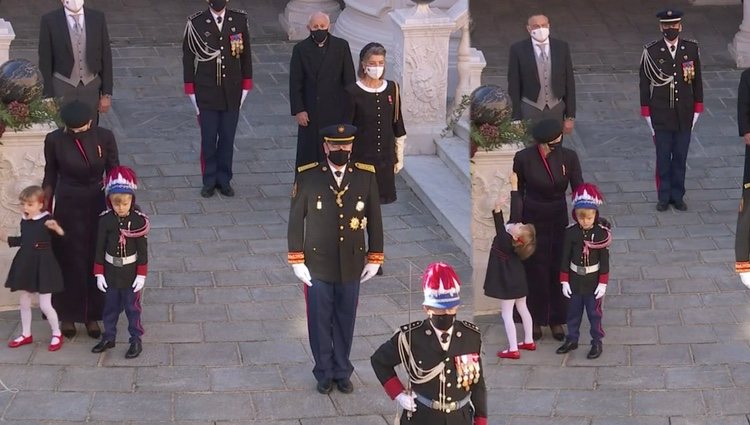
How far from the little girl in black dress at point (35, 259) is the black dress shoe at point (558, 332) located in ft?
10.0

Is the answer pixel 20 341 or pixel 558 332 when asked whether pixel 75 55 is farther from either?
pixel 558 332

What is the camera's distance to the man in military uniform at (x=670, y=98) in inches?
556

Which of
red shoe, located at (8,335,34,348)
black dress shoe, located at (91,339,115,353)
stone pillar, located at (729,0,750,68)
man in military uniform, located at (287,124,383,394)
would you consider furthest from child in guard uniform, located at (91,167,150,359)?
stone pillar, located at (729,0,750,68)

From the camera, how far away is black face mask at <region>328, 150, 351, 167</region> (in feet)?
36.7

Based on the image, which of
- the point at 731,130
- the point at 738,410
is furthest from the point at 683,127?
the point at 738,410

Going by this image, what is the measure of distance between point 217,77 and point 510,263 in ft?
11.2

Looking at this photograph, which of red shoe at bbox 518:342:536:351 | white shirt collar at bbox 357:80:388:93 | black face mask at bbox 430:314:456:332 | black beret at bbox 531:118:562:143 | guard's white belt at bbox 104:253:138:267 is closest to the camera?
black face mask at bbox 430:314:456:332

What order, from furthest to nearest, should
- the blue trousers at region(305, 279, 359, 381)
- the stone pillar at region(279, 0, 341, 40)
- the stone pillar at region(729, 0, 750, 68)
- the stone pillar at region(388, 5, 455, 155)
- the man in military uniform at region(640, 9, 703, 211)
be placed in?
the stone pillar at region(279, 0, 341, 40) < the stone pillar at region(729, 0, 750, 68) < the stone pillar at region(388, 5, 455, 155) < the man in military uniform at region(640, 9, 703, 211) < the blue trousers at region(305, 279, 359, 381)

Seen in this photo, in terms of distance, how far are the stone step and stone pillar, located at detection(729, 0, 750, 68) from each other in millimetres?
3625

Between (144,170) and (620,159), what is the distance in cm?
362

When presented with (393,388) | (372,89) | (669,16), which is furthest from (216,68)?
(393,388)

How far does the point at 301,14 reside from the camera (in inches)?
726

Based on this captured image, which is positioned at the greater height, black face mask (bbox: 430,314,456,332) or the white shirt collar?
black face mask (bbox: 430,314,456,332)

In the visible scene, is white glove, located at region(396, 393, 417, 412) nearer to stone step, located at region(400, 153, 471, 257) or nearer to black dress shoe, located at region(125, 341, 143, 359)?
black dress shoe, located at region(125, 341, 143, 359)
